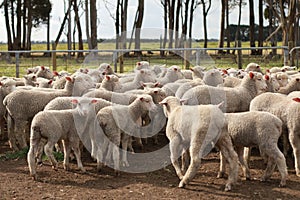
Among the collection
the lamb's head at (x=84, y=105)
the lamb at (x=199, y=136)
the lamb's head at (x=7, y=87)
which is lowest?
the lamb at (x=199, y=136)

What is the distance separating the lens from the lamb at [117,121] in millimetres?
6215

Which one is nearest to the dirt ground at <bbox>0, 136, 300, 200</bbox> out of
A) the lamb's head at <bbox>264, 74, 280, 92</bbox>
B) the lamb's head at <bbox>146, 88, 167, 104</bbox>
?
the lamb's head at <bbox>146, 88, 167, 104</bbox>

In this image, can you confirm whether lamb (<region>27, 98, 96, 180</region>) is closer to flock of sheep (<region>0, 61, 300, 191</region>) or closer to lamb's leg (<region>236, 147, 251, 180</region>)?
flock of sheep (<region>0, 61, 300, 191</region>)

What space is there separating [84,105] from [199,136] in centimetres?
180

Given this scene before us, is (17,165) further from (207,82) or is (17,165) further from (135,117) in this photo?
(207,82)

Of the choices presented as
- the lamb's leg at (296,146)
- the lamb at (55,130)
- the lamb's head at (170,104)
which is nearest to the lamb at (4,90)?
the lamb at (55,130)

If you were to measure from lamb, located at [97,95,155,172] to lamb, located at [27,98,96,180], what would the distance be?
30cm

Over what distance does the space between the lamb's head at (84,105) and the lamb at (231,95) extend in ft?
5.11

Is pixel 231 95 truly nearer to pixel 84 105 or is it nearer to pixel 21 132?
pixel 84 105

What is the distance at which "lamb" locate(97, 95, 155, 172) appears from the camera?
20.4 feet

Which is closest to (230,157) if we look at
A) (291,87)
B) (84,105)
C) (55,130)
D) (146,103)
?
(146,103)

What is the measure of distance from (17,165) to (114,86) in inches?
88.4

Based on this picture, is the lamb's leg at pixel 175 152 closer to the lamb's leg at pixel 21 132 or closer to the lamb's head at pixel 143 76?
the lamb's leg at pixel 21 132

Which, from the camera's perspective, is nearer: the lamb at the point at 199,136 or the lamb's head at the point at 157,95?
the lamb at the point at 199,136
